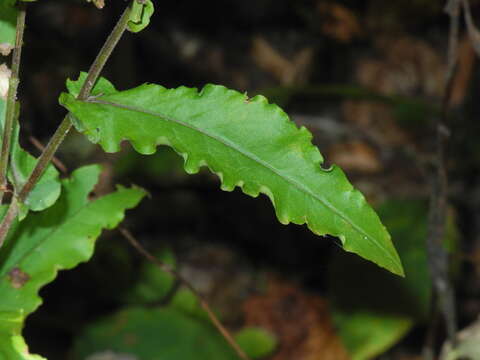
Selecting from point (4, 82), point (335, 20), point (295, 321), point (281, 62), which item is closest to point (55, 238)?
point (4, 82)

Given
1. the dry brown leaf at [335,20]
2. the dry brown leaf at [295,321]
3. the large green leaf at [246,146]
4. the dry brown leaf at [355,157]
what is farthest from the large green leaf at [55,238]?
the dry brown leaf at [335,20]

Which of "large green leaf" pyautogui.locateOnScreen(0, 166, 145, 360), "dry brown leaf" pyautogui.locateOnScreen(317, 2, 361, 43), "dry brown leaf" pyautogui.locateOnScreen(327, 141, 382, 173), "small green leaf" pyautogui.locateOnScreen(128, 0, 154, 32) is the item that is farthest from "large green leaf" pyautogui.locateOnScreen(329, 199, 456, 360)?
"dry brown leaf" pyautogui.locateOnScreen(317, 2, 361, 43)

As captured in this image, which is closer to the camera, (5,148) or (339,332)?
(5,148)

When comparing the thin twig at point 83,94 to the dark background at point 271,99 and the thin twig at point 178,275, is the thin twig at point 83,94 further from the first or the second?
the dark background at point 271,99

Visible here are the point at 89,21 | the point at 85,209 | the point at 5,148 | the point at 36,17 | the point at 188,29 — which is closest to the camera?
the point at 5,148

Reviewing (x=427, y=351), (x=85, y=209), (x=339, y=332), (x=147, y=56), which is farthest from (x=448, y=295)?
(x=147, y=56)

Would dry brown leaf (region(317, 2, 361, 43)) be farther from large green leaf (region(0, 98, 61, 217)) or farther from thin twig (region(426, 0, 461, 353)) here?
large green leaf (region(0, 98, 61, 217))

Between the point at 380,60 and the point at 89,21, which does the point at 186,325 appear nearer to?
the point at 89,21

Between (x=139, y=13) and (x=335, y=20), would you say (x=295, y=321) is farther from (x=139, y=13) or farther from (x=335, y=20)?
(x=139, y=13)
